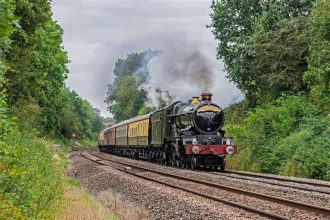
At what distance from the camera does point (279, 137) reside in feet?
86.3

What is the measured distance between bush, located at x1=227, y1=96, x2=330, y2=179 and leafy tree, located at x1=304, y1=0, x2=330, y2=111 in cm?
85

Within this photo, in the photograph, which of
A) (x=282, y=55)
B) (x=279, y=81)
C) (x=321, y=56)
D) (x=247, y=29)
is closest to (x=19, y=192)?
(x=321, y=56)

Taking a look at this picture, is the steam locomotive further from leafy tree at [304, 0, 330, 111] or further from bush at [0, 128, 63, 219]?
Result: bush at [0, 128, 63, 219]

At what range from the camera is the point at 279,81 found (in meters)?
31.1

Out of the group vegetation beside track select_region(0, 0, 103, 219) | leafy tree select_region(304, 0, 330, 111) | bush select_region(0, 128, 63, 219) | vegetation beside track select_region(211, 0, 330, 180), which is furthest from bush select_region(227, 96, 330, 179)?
bush select_region(0, 128, 63, 219)

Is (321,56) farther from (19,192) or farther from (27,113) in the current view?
(19,192)

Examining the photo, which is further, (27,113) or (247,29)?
(247,29)

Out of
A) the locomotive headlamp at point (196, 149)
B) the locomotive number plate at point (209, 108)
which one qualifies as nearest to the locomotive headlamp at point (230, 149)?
the locomotive headlamp at point (196, 149)

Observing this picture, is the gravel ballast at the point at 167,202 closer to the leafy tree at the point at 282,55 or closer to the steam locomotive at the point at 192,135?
the steam locomotive at the point at 192,135

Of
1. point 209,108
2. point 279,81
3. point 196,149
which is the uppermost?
point 279,81

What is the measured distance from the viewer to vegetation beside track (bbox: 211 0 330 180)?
23062 millimetres

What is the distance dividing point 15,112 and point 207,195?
13561mm

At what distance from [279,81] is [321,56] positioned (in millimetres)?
5969

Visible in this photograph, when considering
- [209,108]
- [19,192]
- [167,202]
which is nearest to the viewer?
[19,192]
